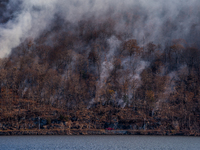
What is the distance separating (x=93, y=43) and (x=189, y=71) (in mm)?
52674

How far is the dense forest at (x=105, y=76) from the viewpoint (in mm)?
105625

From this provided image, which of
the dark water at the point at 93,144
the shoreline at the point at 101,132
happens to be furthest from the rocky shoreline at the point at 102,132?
the dark water at the point at 93,144

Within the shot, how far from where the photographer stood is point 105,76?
132 m

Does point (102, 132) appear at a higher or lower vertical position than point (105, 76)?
lower

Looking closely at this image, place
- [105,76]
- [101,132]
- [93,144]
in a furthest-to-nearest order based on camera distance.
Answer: [105,76], [101,132], [93,144]

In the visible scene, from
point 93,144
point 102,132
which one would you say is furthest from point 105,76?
point 93,144

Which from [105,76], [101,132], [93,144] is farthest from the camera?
[105,76]

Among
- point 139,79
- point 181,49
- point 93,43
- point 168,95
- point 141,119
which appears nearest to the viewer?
point 141,119

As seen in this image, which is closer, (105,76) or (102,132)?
(102,132)

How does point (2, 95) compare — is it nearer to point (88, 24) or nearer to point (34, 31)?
point (34, 31)

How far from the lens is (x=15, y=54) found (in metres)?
147

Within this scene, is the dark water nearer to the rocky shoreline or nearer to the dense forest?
the rocky shoreline

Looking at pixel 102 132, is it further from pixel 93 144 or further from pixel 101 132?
pixel 93 144

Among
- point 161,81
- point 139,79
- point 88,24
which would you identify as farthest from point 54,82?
point 88,24
